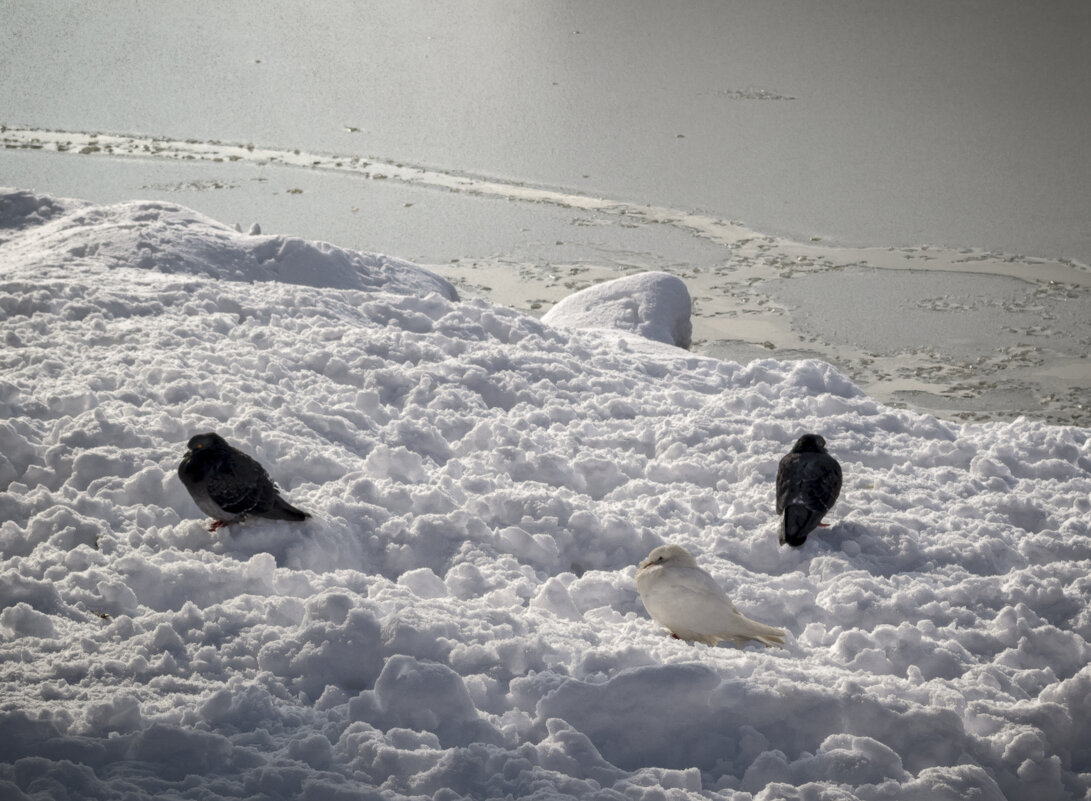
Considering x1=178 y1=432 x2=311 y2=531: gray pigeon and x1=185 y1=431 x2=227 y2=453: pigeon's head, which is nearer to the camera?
x1=178 y1=432 x2=311 y2=531: gray pigeon

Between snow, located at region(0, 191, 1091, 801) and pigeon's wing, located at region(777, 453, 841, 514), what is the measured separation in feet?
0.52

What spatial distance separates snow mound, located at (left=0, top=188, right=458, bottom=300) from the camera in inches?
Answer: 203

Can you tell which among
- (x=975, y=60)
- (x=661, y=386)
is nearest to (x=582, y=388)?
(x=661, y=386)

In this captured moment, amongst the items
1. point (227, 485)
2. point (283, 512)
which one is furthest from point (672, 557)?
point (227, 485)

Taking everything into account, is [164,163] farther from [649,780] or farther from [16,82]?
[649,780]

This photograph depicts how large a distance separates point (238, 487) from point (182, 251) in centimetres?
261

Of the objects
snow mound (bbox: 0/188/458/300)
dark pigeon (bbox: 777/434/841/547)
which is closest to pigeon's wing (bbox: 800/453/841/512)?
dark pigeon (bbox: 777/434/841/547)

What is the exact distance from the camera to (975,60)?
34.0 feet

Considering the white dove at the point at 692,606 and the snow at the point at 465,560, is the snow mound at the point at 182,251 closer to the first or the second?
the snow at the point at 465,560

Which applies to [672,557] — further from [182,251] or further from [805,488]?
[182,251]

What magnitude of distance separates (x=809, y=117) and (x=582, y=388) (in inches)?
224

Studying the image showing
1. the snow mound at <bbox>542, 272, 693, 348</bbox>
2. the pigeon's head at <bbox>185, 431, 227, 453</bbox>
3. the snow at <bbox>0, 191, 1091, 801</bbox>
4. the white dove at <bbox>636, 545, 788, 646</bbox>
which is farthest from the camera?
the snow mound at <bbox>542, 272, 693, 348</bbox>

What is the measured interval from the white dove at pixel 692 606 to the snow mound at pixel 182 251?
114 inches

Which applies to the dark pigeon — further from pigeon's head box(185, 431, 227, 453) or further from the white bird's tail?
pigeon's head box(185, 431, 227, 453)
